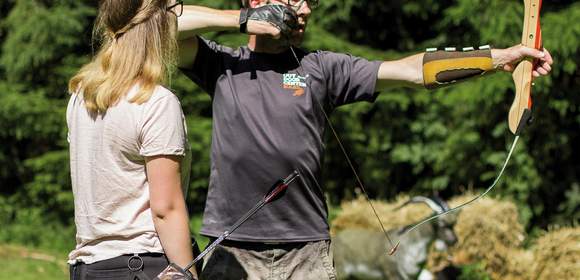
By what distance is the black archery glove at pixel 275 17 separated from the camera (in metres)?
3.06

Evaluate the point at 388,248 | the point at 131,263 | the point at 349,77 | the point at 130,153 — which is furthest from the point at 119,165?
the point at 388,248

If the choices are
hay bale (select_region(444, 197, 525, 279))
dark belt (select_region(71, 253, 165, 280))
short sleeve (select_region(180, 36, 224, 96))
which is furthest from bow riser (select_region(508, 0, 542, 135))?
hay bale (select_region(444, 197, 525, 279))

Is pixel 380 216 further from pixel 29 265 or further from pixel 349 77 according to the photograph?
pixel 349 77

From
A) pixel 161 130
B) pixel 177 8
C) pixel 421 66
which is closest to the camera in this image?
pixel 161 130

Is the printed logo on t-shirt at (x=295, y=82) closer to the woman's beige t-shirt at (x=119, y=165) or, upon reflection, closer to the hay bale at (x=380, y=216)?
the woman's beige t-shirt at (x=119, y=165)

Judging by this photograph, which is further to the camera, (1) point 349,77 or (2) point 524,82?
(1) point 349,77

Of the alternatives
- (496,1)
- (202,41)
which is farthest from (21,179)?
(202,41)

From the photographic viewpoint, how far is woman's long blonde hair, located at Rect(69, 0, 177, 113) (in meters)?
2.44

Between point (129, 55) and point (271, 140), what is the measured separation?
2.37 feet

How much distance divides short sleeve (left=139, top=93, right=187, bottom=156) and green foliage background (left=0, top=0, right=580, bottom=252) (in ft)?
16.1

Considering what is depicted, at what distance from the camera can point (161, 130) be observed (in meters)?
2.39

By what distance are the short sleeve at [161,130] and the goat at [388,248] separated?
3.45 meters

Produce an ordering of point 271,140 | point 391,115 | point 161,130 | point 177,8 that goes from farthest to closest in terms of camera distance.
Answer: point 391,115 → point 271,140 → point 177,8 → point 161,130

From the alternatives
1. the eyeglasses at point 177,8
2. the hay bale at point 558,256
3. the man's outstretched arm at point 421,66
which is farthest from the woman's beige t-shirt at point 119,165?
Answer: the hay bale at point 558,256
